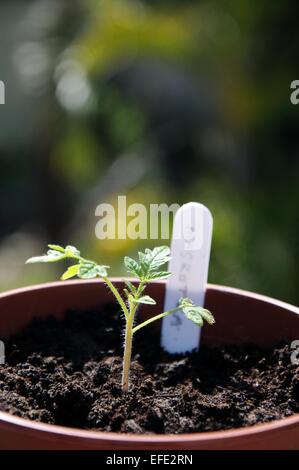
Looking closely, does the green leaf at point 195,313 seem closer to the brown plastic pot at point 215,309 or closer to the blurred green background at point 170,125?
the brown plastic pot at point 215,309

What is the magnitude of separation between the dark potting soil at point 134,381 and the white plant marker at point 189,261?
0.03m

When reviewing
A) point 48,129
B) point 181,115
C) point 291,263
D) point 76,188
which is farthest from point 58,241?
point 291,263

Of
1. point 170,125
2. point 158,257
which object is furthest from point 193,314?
point 170,125

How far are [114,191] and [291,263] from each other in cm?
97

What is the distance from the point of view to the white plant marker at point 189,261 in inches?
34.1

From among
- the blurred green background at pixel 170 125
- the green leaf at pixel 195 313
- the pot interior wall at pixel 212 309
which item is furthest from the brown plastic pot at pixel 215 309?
the blurred green background at pixel 170 125

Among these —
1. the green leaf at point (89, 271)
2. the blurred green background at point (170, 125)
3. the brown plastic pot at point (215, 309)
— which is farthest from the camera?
the blurred green background at point (170, 125)

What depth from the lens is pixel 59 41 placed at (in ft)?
11.9

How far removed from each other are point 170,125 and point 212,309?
2.54 meters

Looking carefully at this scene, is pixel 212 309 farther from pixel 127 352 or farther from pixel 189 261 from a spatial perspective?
pixel 127 352

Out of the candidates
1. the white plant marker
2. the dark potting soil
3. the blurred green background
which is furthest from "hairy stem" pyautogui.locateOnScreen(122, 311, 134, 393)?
the blurred green background

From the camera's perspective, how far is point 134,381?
77 cm

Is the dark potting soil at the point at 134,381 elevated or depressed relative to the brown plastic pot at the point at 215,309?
depressed
